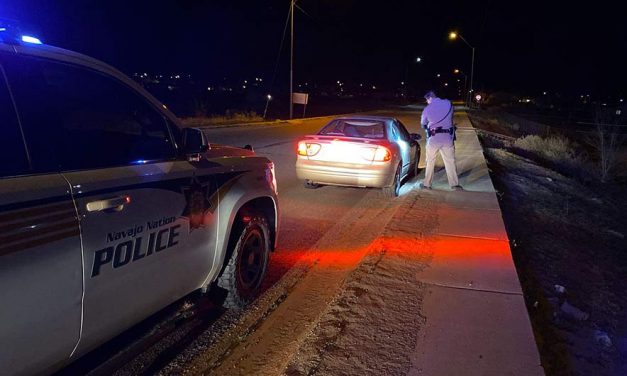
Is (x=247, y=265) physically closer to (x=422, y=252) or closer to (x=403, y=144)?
(x=422, y=252)

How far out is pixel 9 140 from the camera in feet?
7.71

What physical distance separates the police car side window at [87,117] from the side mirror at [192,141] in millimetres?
105

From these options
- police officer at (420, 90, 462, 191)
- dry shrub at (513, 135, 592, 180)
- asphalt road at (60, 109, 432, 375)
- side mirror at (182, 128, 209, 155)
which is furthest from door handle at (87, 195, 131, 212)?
dry shrub at (513, 135, 592, 180)

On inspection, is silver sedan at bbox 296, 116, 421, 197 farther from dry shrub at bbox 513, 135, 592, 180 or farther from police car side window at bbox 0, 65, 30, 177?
dry shrub at bbox 513, 135, 592, 180

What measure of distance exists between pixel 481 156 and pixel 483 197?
18.8 feet

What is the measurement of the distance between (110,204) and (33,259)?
509mm

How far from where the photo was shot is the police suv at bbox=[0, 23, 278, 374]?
2.26 m

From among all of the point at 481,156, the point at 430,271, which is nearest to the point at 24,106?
the point at 430,271

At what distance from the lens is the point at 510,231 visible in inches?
299

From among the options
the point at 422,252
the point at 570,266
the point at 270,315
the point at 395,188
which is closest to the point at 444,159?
the point at 395,188

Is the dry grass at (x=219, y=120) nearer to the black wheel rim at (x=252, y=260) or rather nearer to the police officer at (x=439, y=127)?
the police officer at (x=439, y=127)

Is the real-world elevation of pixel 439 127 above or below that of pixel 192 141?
below

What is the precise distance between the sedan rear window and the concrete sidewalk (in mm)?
2360

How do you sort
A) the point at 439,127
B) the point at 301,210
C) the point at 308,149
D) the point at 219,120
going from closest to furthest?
the point at 301,210 → the point at 308,149 → the point at 439,127 → the point at 219,120
